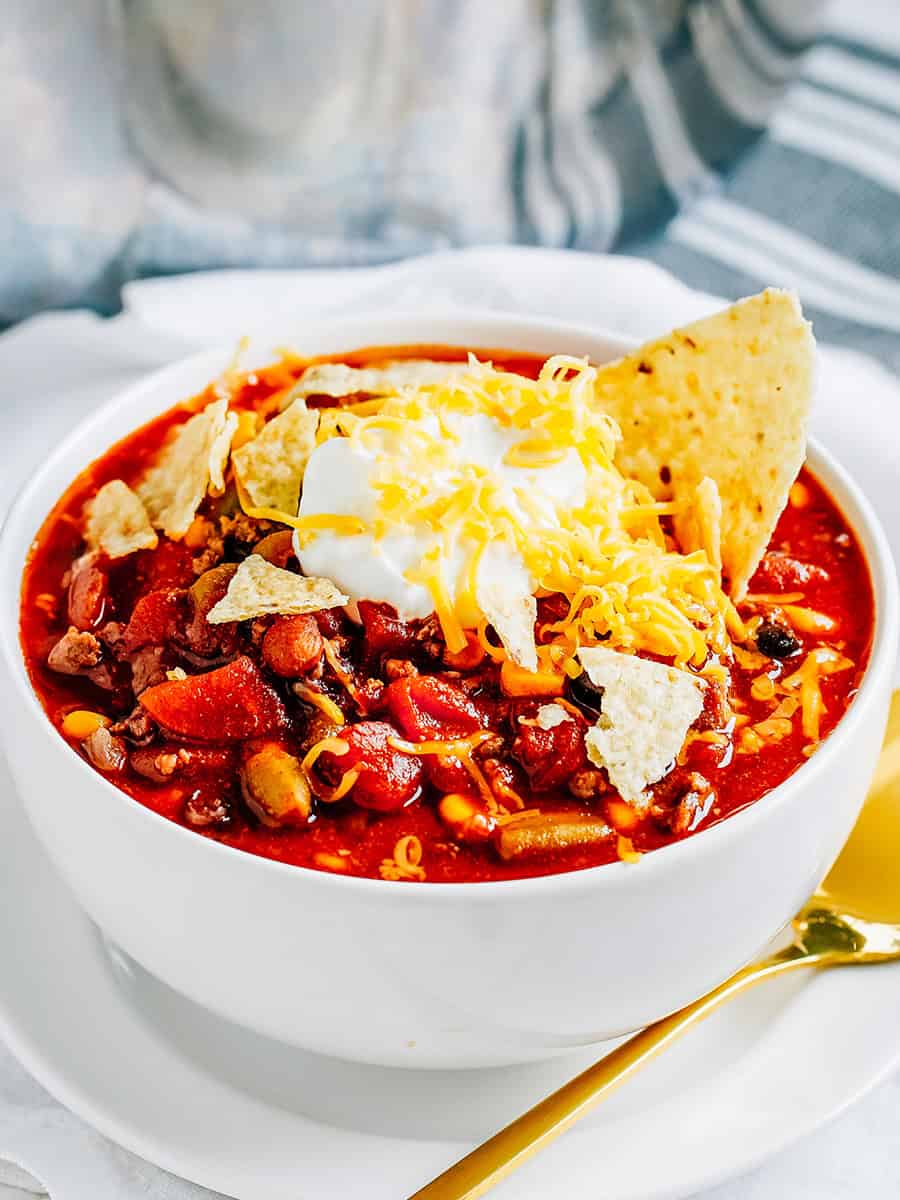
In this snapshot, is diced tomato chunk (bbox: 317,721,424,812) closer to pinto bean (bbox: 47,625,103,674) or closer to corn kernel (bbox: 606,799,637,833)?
corn kernel (bbox: 606,799,637,833)

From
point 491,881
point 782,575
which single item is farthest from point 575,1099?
point 782,575

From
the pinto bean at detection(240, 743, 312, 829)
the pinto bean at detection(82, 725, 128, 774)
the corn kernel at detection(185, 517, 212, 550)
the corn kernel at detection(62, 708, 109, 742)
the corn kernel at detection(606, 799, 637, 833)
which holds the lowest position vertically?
the corn kernel at detection(62, 708, 109, 742)

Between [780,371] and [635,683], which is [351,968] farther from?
[780,371]

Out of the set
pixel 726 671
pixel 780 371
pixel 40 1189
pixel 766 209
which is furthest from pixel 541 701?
pixel 766 209

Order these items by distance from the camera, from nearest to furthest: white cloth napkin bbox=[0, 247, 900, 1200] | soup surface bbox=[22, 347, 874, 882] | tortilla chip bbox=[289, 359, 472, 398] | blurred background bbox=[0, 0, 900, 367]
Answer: soup surface bbox=[22, 347, 874, 882], tortilla chip bbox=[289, 359, 472, 398], white cloth napkin bbox=[0, 247, 900, 1200], blurred background bbox=[0, 0, 900, 367]

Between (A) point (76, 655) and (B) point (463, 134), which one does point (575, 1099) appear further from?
(B) point (463, 134)

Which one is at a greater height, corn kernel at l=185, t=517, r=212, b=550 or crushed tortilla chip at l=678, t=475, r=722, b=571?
crushed tortilla chip at l=678, t=475, r=722, b=571

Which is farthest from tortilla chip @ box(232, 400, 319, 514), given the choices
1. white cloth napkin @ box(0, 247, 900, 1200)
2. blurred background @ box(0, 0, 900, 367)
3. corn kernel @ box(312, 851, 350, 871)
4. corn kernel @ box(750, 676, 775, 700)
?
blurred background @ box(0, 0, 900, 367)
